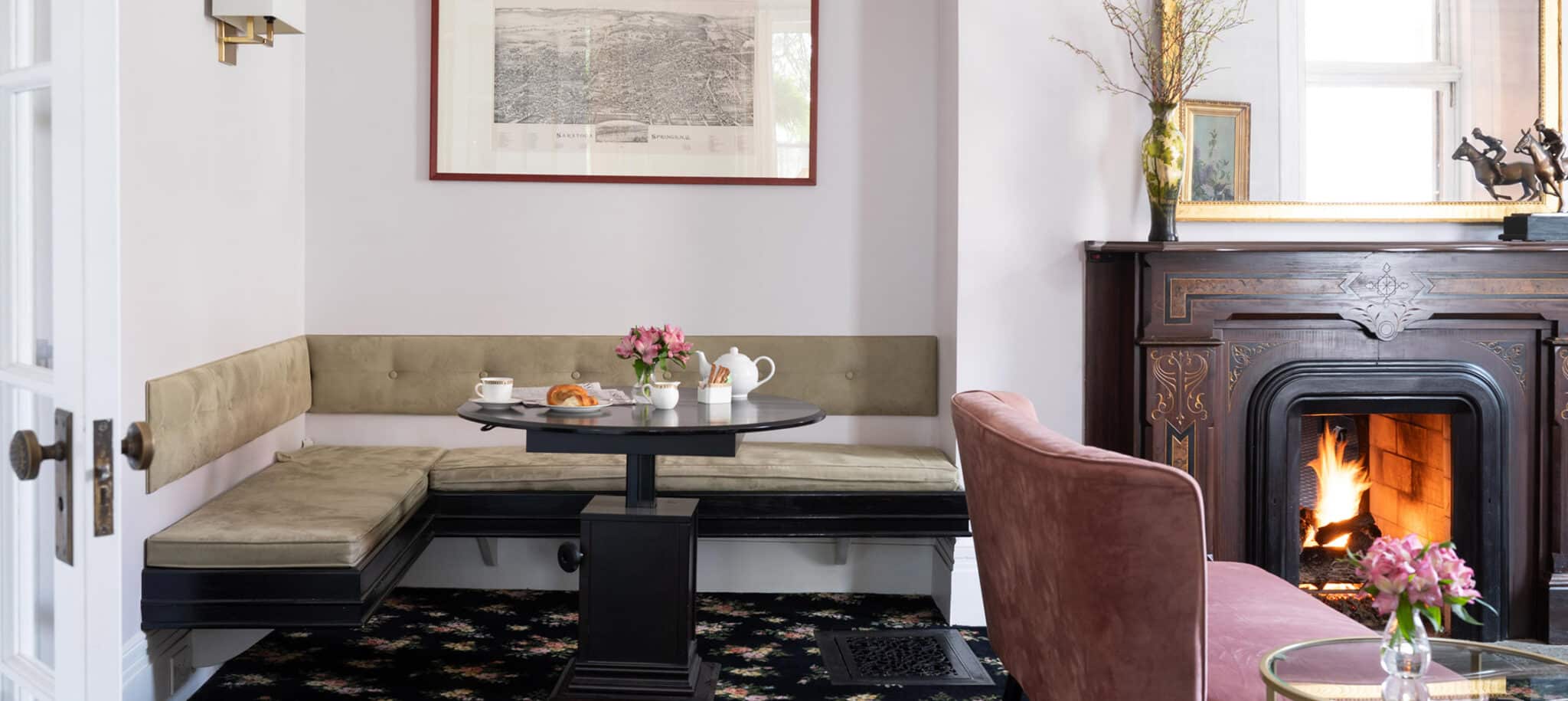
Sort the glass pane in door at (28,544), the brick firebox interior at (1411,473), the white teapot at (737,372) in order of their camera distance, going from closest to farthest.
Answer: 1. the glass pane in door at (28,544)
2. the white teapot at (737,372)
3. the brick firebox interior at (1411,473)

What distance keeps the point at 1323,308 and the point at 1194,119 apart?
72 centimetres

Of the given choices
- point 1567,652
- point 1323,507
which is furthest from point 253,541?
point 1567,652

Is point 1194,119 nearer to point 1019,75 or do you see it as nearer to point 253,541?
point 1019,75

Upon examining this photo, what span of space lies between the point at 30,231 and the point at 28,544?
17.1 inches

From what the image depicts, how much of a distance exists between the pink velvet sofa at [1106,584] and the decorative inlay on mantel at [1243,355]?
1380 millimetres

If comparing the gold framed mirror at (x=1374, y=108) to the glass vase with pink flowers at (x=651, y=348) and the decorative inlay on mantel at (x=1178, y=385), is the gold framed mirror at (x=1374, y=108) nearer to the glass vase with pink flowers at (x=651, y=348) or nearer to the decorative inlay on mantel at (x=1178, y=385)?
the decorative inlay on mantel at (x=1178, y=385)

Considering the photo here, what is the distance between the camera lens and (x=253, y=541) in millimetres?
2953

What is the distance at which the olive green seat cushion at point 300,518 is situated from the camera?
2945 mm

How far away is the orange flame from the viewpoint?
4.27 metres

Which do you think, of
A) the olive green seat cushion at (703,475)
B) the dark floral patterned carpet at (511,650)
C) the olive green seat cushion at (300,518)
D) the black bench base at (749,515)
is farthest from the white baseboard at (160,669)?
the olive green seat cushion at (703,475)

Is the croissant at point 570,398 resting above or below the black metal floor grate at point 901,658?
above

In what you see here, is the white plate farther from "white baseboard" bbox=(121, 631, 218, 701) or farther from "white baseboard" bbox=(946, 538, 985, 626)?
"white baseboard" bbox=(946, 538, 985, 626)

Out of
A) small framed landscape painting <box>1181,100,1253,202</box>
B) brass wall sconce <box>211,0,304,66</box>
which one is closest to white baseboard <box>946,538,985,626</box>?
small framed landscape painting <box>1181,100,1253,202</box>

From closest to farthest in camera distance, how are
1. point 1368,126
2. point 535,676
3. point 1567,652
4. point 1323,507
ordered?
1. point 535,676
2. point 1567,652
3. point 1368,126
4. point 1323,507
